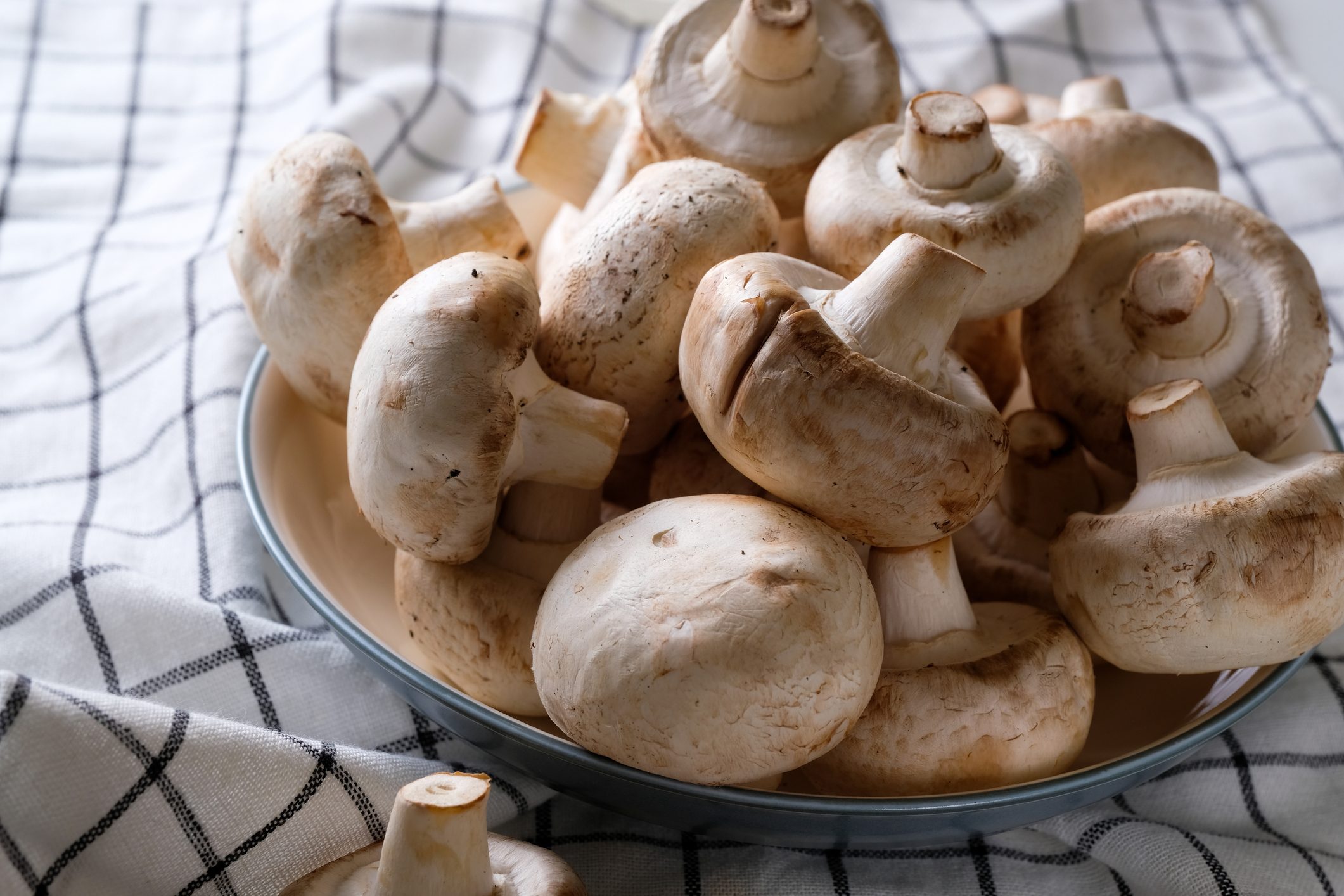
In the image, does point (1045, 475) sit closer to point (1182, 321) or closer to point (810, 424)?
point (1182, 321)

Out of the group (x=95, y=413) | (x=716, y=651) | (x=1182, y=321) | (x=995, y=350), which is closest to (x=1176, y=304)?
(x=1182, y=321)

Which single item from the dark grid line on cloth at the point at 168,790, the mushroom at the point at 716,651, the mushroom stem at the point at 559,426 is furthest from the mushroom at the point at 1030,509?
the dark grid line on cloth at the point at 168,790

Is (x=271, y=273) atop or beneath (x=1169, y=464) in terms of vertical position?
atop

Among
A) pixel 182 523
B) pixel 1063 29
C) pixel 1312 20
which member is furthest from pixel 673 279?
pixel 1312 20

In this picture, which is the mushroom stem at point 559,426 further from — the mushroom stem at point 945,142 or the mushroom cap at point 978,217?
the mushroom stem at point 945,142

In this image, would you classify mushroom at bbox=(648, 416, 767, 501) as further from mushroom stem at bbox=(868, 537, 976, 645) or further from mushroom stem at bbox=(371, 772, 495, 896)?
mushroom stem at bbox=(371, 772, 495, 896)

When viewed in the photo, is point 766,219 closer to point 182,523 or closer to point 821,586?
point 821,586

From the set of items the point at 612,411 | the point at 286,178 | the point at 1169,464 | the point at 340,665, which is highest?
the point at 286,178
